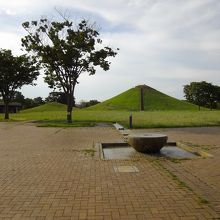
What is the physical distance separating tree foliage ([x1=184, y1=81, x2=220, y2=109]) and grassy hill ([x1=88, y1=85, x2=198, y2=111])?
257 centimetres

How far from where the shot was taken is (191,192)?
648 cm

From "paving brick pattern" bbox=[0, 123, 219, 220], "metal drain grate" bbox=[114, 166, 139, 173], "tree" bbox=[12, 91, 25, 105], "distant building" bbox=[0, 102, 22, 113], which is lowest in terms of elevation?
"paving brick pattern" bbox=[0, 123, 219, 220]

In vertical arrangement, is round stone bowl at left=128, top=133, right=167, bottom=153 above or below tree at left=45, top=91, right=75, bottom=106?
below

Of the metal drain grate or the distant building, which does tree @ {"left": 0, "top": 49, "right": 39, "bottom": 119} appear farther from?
the distant building

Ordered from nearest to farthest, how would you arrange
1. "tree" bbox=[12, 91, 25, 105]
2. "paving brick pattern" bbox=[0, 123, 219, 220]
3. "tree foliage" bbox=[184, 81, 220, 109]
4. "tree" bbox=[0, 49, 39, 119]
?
"paving brick pattern" bbox=[0, 123, 219, 220] < "tree" bbox=[0, 49, 39, 119] < "tree foliage" bbox=[184, 81, 220, 109] < "tree" bbox=[12, 91, 25, 105]

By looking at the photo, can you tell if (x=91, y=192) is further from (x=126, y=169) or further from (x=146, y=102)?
(x=146, y=102)

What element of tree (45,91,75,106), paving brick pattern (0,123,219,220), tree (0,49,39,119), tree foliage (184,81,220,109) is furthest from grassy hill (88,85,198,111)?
paving brick pattern (0,123,219,220)

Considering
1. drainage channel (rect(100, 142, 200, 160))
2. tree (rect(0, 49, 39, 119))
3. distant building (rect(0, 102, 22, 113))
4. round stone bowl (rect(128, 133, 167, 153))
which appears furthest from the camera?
distant building (rect(0, 102, 22, 113))

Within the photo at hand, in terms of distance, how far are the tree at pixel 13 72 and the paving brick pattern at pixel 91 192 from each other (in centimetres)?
2995

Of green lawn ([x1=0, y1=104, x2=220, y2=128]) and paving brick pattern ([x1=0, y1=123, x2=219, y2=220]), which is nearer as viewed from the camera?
paving brick pattern ([x1=0, y1=123, x2=219, y2=220])

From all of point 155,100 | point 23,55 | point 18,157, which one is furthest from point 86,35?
→ point 155,100

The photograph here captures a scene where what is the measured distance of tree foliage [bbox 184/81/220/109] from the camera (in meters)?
94.4

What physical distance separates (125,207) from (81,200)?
812 millimetres

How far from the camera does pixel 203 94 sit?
97.6 m
